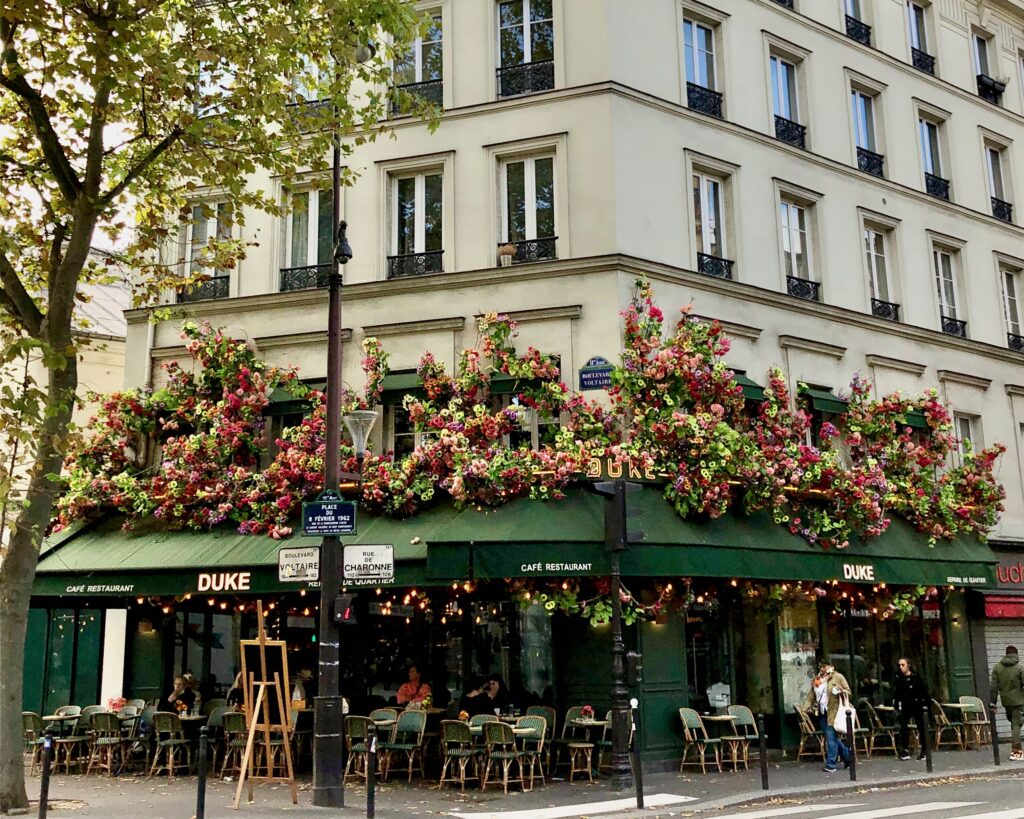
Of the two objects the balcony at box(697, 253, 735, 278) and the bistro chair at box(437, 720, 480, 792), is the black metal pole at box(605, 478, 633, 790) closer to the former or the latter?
the bistro chair at box(437, 720, 480, 792)

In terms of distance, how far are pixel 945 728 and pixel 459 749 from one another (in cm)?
951

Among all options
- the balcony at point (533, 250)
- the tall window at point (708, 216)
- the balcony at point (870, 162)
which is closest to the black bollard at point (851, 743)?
the tall window at point (708, 216)

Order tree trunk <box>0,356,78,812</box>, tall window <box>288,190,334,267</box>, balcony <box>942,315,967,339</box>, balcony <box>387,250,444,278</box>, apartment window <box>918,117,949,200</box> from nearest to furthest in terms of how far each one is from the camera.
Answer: tree trunk <box>0,356,78,812</box> → balcony <box>387,250,444,278</box> → tall window <box>288,190,334,267</box> → balcony <box>942,315,967,339</box> → apartment window <box>918,117,949,200</box>

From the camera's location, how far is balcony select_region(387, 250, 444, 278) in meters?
18.1

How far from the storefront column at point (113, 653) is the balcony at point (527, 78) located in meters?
11.3

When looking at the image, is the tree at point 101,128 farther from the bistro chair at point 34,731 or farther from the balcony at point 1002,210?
the balcony at point 1002,210

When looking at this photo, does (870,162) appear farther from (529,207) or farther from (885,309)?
(529,207)

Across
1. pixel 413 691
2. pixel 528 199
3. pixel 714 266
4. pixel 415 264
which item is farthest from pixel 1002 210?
pixel 413 691

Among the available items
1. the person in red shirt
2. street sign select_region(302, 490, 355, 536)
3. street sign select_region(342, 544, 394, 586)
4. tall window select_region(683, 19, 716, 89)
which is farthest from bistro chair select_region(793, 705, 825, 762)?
tall window select_region(683, 19, 716, 89)

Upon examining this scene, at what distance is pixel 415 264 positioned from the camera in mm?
18281

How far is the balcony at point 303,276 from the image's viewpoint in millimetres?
18906

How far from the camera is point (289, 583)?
52.2 ft

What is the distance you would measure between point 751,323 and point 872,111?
6.64 m

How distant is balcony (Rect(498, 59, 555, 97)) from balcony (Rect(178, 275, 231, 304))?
19.0 ft
